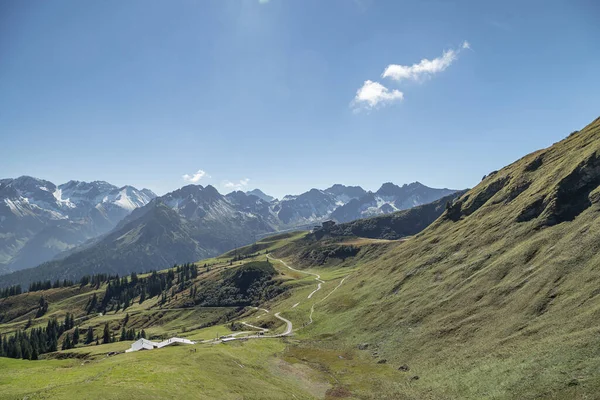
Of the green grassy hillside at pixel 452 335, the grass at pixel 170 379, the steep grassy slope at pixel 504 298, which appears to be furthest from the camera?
the steep grassy slope at pixel 504 298

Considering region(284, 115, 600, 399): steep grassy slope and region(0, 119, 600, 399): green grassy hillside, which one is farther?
region(284, 115, 600, 399): steep grassy slope

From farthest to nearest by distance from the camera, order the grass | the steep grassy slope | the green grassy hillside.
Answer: the steep grassy slope
the green grassy hillside
the grass

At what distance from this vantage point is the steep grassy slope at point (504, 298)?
5269 centimetres

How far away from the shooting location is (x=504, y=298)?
3088 inches

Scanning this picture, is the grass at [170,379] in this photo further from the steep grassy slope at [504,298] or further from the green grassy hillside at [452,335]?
the steep grassy slope at [504,298]

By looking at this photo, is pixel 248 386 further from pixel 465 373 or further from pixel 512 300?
pixel 512 300

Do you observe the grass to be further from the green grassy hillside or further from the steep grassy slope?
the steep grassy slope

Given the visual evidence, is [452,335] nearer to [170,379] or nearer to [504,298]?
[504,298]

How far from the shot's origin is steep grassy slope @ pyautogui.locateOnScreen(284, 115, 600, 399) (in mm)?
52688

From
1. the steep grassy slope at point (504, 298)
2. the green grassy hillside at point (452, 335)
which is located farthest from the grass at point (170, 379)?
the steep grassy slope at point (504, 298)

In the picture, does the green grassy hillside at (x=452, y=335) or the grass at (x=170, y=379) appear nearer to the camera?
the grass at (x=170, y=379)

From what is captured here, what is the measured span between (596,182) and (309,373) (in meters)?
96.3

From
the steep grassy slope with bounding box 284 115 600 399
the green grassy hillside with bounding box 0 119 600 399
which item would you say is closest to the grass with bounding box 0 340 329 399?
the green grassy hillside with bounding box 0 119 600 399

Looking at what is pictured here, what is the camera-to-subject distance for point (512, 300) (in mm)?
75750
